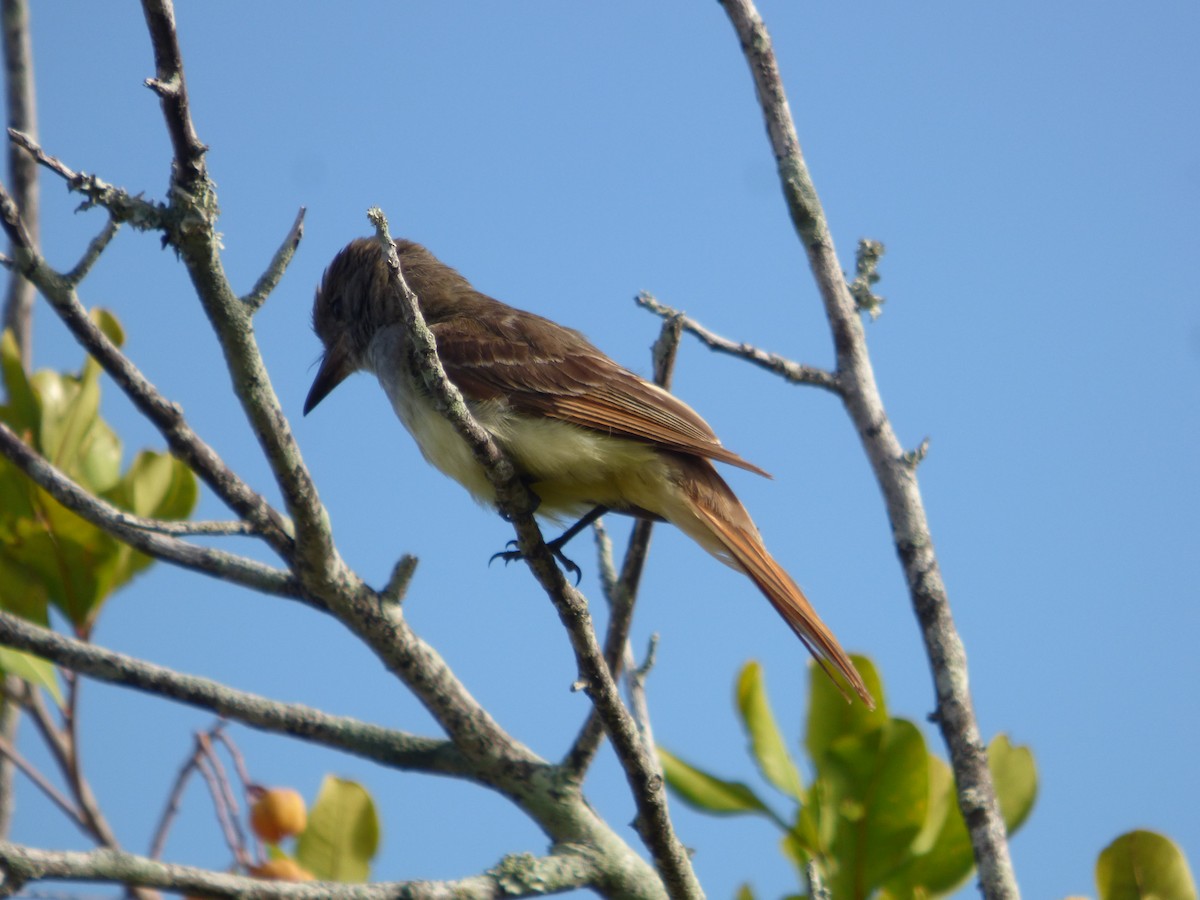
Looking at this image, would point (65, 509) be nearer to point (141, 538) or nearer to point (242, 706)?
point (141, 538)

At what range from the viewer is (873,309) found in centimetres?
491

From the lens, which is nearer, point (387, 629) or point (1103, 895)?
point (1103, 895)

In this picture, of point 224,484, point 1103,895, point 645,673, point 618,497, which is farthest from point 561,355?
point 1103,895

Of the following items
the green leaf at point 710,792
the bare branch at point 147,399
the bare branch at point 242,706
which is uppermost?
the bare branch at point 147,399

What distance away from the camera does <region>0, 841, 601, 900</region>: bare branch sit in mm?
2938

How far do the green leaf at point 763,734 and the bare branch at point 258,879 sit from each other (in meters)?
0.94

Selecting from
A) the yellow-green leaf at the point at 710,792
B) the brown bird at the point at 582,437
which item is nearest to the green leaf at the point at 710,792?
the yellow-green leaf at the point at 710,792

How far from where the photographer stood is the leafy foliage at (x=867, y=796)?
4.71m

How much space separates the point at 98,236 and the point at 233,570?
4.38ft

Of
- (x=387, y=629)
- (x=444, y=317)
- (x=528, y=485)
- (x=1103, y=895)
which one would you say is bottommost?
(x=1103, y=895)

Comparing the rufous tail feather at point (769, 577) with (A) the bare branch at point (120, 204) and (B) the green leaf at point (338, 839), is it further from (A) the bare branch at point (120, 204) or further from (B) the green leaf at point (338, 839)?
(A) the bare branch at point (120, 204)

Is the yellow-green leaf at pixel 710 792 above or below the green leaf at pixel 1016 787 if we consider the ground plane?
below

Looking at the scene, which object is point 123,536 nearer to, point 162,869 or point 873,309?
point 162,869

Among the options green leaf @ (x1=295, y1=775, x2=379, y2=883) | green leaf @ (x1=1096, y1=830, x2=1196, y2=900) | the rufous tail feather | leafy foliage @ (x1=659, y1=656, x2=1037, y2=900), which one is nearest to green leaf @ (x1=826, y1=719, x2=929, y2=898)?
leafy foliage @ (x1=659, y1=656, x2=1037, y2=900)
